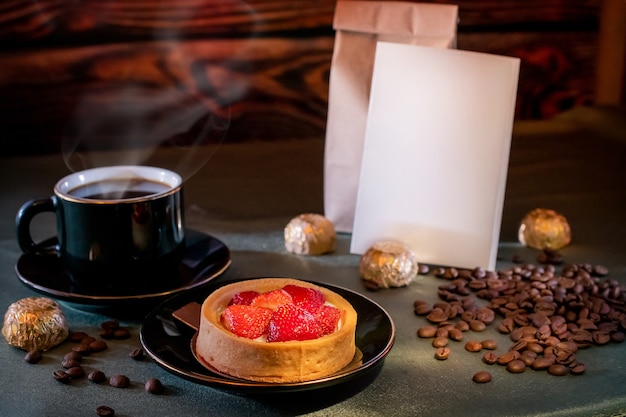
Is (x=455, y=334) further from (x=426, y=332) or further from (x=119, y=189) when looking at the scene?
(x=119, y=189)

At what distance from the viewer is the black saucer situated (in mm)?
922

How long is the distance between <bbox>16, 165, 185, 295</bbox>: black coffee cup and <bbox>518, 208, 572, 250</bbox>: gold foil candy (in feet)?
1.57

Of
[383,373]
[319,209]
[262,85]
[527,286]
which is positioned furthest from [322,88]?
[383,373]

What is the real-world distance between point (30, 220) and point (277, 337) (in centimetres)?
38

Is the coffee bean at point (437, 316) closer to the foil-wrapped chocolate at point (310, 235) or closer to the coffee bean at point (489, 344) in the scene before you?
the coffee bean at point (489, 344)

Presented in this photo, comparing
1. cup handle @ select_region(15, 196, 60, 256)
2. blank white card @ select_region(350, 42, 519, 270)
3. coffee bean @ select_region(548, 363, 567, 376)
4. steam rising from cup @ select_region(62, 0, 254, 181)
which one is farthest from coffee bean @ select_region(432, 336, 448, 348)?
steam rising from cup @ select_region(62, 0, 254, 181)

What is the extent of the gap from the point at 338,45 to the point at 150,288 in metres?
0.44

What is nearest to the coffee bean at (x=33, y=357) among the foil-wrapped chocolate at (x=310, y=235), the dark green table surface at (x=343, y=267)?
the dark green table surface at (x=343, y=267)

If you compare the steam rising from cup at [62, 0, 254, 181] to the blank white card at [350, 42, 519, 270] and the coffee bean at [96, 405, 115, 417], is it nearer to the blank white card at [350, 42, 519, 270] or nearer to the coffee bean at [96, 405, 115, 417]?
the blank white card at [350, 42, 519, 270]

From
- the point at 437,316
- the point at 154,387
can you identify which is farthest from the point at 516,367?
the point at 154,387

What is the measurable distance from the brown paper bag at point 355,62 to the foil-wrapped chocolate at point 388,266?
0.17 meters

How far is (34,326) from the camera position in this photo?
875 mm

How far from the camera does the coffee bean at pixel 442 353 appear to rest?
0.88 metres

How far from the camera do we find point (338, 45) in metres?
1.18
